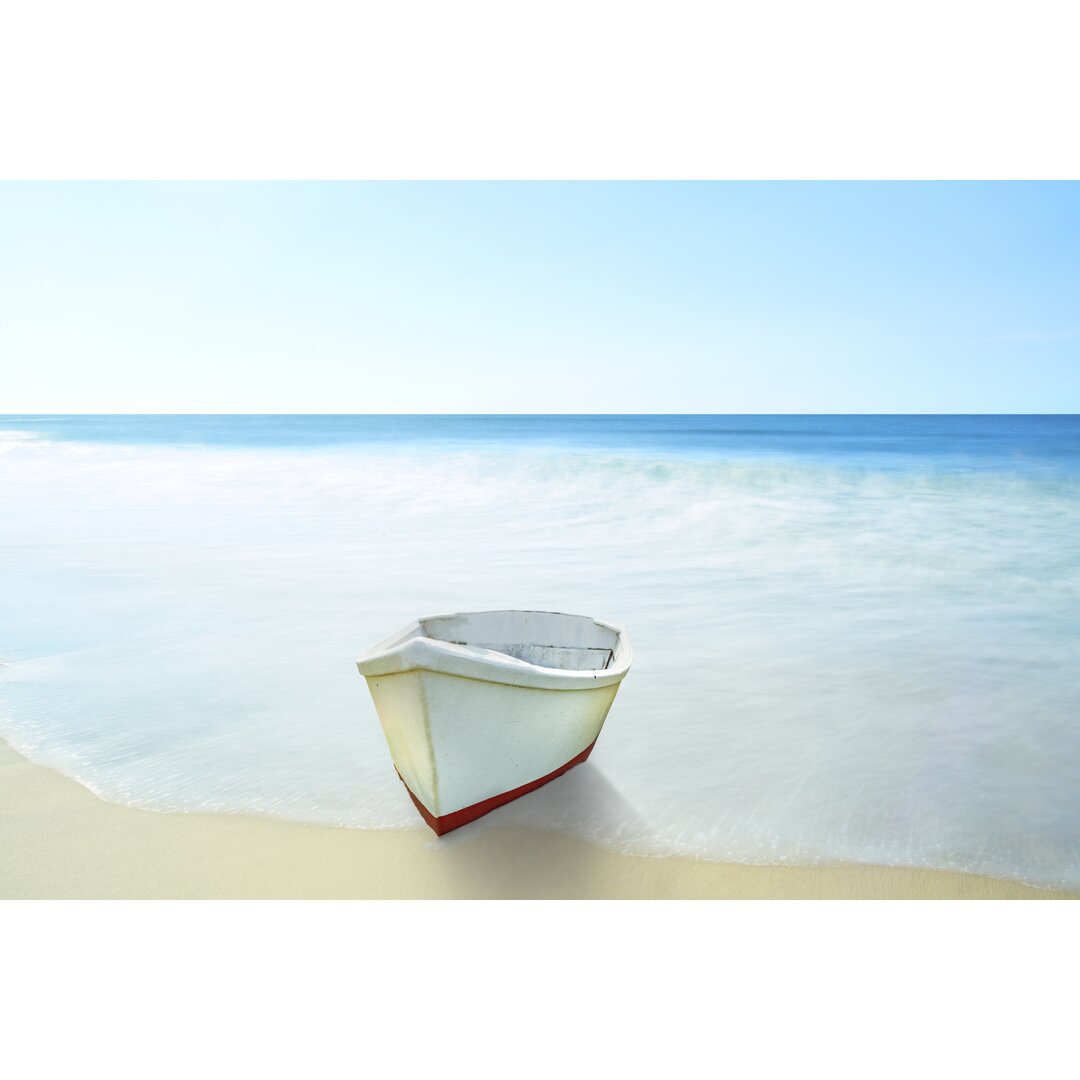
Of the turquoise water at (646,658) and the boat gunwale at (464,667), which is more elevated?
the boat gunwale at (464,667)

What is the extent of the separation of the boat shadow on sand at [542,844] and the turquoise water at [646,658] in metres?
0.02

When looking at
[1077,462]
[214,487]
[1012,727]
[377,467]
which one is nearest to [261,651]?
[1012,727]

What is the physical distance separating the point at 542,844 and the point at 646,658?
193cm

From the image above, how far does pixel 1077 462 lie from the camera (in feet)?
61.8

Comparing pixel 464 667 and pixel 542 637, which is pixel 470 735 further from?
pixel 542 637

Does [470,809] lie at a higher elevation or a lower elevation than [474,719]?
lower

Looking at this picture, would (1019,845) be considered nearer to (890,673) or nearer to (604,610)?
(890,673)

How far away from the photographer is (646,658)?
4344 millimetres

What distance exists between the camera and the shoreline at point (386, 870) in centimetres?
234

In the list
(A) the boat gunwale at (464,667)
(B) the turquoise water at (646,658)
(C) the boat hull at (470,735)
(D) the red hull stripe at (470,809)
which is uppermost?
(A) the boat gunwale at (464,667)

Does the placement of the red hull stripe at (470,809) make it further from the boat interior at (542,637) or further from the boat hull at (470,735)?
the boat interior at (542,637)

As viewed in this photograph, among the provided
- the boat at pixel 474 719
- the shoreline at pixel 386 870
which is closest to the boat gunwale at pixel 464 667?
the boat at pixel 474 719

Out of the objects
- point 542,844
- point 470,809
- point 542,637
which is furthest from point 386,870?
point 542,637

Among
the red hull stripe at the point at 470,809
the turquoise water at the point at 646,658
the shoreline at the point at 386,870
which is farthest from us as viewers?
the turquoise water at the point at 646,658
